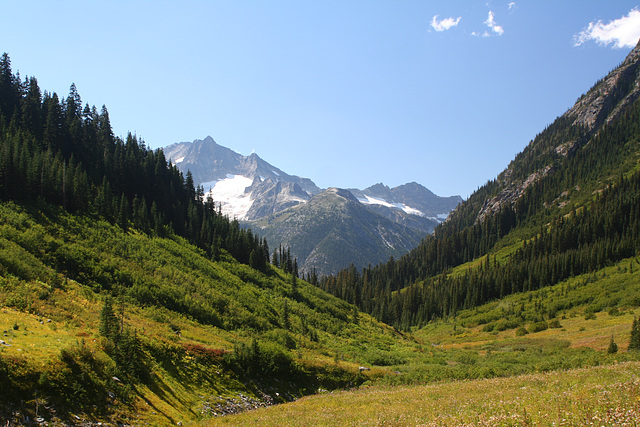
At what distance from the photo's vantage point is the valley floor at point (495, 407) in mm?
11656

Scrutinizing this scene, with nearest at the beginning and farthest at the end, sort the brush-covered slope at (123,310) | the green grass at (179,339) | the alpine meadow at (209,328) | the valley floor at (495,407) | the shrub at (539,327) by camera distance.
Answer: the valley floor at (495,407)
the alpine meadow at (209,328)
the green grass at (179,339)
the brush-covered slope at (123,310)
the shrub at (539,327)

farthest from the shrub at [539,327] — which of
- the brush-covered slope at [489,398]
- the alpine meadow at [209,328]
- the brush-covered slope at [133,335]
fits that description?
the brush-covered slope at [133,335]

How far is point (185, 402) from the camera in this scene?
21.4 meters

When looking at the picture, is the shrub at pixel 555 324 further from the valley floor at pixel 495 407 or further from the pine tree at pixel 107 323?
the pine tree at pixel 107 323

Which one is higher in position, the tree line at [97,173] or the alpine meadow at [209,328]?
the tree line at [97,173]

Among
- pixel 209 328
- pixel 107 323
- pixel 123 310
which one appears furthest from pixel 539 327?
pixel 107 323

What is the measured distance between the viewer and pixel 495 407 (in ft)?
49.9

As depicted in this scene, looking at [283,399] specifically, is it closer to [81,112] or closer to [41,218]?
[41,218]

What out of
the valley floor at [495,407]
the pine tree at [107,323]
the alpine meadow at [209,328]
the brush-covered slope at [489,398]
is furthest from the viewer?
the pine tree at [107,323]

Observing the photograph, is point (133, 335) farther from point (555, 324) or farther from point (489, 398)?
point (555, 324)

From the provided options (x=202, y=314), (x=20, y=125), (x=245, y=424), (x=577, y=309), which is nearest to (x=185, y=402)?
(x=245, y=424)

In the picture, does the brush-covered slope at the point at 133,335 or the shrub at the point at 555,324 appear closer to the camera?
the brush-covered slope at the point at 133,335

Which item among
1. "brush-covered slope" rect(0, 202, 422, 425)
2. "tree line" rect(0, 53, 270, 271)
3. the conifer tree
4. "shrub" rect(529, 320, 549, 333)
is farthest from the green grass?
"tree line" rect(0, 53, 270, 271)

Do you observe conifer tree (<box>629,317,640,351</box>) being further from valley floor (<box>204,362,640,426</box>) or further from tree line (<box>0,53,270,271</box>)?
tree line (<box>0,53,270,271</box>)
